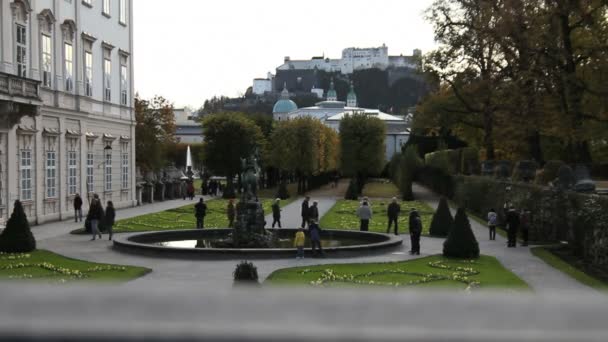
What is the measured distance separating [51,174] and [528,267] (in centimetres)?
2354

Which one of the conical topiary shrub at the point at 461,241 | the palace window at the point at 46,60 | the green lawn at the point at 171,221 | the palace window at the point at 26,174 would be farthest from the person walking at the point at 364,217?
the palace window at the point at 46,60

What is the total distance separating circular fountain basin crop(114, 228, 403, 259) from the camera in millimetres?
22812

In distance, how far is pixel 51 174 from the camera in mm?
36688

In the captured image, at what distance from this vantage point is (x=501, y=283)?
1808 centimetres

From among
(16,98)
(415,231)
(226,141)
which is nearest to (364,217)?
(415,231)

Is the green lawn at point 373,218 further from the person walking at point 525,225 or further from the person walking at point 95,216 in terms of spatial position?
the person walking at point 95,216

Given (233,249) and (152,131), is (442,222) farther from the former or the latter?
(152,131)

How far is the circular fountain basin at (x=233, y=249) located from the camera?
22812 millimetres

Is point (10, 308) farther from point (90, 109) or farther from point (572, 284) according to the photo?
point (90, 109)

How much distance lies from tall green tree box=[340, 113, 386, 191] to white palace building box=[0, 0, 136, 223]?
27.0m

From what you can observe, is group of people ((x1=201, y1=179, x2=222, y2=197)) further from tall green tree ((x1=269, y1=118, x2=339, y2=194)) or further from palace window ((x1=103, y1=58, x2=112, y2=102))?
palace window ((x1=103, y1=58, x2=112, y2=102))

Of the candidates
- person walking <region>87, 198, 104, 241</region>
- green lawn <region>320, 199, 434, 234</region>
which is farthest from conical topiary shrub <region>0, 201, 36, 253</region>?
green lawn <region>320, 199, 434, 234</region>

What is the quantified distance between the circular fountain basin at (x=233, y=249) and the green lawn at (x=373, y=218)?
192 inches

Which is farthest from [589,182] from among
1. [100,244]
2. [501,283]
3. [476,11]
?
[476,11]
